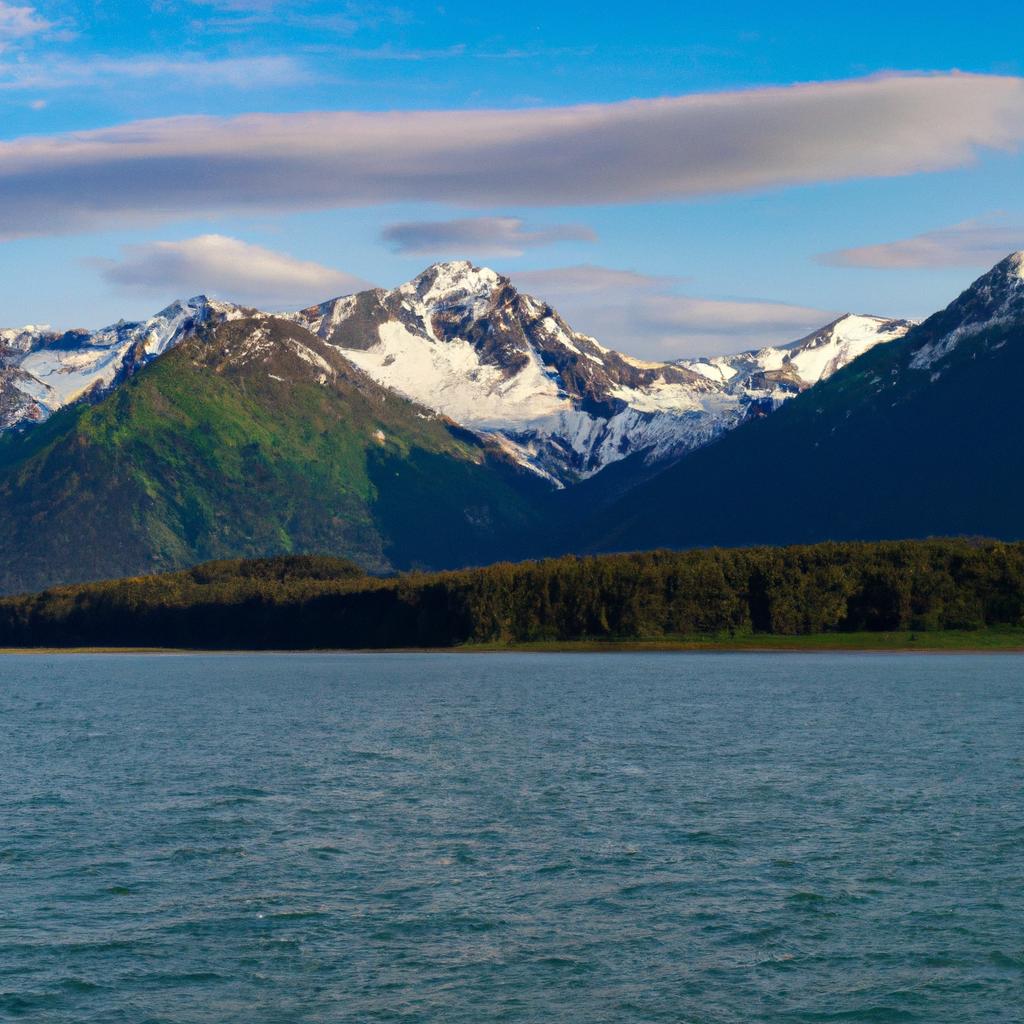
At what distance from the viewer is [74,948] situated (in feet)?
191

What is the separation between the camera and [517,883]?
2714 inches

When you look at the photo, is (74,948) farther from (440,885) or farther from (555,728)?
(555,728)

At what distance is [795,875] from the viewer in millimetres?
70188

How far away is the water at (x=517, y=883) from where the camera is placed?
5203 centimetres

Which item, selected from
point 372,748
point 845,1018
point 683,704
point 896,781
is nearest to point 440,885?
point 845,1018

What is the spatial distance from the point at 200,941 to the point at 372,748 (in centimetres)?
6882

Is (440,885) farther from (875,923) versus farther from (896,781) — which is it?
(896,781)

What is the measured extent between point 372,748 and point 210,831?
44634mm

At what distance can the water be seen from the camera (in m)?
52.0

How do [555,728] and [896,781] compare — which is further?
[555,728]

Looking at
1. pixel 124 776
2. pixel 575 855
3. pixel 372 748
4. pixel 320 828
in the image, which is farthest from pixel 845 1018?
pixel 372 748

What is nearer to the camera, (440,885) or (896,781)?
(440,885)

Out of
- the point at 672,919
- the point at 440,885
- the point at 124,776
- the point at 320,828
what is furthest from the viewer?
the point at 124,776

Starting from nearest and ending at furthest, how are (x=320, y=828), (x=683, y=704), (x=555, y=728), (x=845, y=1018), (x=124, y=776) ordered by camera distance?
(x=845, y=1018) < (x=320, y=828) < (x=124, y=776) < (x=555, y=728) < (x=683, y=704)
